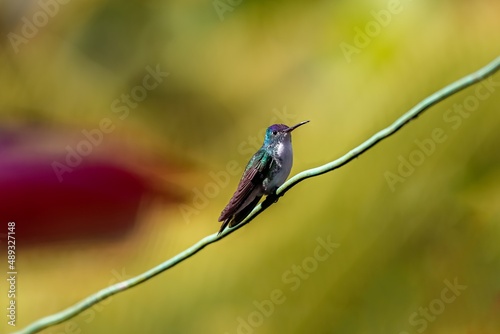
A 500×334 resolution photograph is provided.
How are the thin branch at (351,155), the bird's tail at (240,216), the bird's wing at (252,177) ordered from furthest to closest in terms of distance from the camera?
1. the bird's wing at (252,177)
2. the bird's tail at (240,216)
3. the thin branch at (351,155)

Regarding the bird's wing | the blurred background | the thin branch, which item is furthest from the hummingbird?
the blurred background

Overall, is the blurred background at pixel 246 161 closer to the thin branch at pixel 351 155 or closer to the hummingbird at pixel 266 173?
the hummingbird at pixel 266 173

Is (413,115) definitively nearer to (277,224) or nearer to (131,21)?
(277,224)

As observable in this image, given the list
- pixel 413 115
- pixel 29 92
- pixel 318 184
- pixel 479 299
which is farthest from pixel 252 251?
pixel 413 115

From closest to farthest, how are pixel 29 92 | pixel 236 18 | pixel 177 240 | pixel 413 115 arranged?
pixel 413 115, pixel 177 240, pixel 236 18, pixel 29 92

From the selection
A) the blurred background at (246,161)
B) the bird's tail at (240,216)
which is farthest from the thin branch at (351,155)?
the blurred background at (246,161)

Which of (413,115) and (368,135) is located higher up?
(368,135)

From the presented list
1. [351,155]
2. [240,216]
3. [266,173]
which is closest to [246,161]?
[266,173]

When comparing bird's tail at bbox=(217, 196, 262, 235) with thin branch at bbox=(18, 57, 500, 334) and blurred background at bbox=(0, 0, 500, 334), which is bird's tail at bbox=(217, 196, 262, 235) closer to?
thin branch at bbox=(18, 57, 500, 334)
